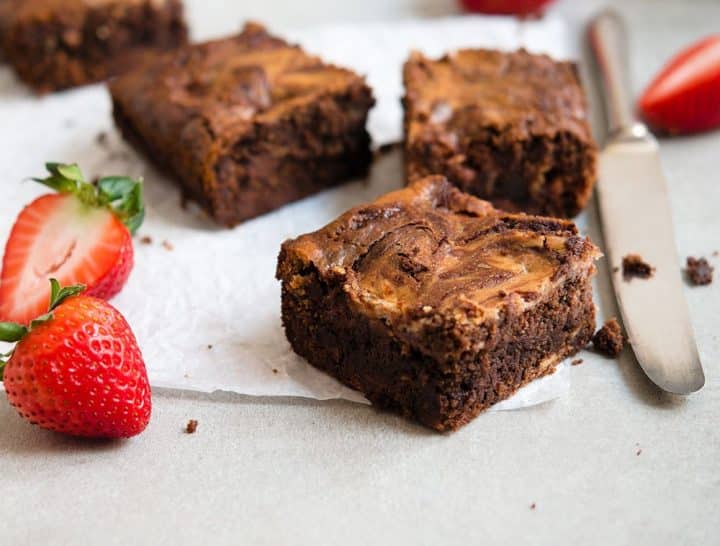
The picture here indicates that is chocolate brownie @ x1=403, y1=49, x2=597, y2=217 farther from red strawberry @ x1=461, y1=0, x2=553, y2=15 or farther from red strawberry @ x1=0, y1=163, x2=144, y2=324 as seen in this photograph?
red strawberry @ x1=461, y1=0, x2=553, y2=15

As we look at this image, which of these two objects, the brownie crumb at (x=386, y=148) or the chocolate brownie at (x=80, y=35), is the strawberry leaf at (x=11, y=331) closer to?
the brownie crumb at (x=386, y=148)

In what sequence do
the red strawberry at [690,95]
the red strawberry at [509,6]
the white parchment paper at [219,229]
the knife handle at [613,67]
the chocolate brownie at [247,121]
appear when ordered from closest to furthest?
the white parchment paper at [219,229] → the chocolate brownie at [247,121] → the knife handle at [613,67] → the red strawberry at [690,95] → the red strawberry at [509,6]

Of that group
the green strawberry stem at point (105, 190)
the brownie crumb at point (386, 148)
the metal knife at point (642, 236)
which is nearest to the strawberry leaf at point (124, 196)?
the green strawberry stem at point (105, 190)

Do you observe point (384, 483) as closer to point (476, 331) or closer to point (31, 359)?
point (476, 331)

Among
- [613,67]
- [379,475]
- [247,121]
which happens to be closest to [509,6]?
[613,67]

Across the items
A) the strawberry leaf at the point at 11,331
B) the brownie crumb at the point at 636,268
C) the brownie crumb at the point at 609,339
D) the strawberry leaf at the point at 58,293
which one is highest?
the strawberry leaf at the point at 58,293

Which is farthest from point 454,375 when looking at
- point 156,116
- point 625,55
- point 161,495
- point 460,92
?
point 625,55

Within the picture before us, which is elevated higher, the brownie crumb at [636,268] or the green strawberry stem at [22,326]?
the green strawberry stem at [22,326]
